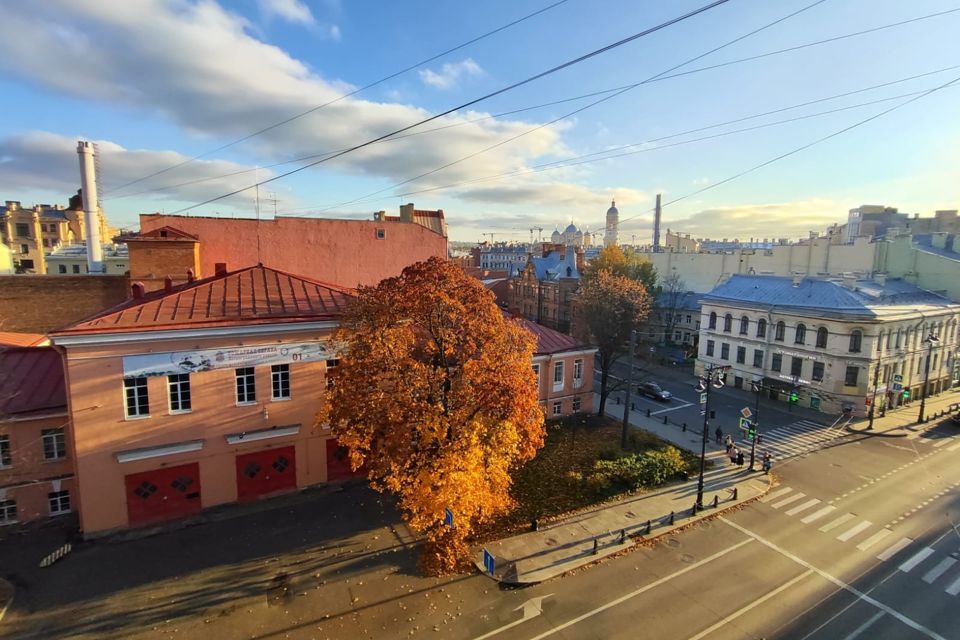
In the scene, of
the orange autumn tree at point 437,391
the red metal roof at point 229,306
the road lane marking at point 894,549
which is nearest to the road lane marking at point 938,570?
the road lane marking at point 894,549

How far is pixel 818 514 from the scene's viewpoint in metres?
21.6

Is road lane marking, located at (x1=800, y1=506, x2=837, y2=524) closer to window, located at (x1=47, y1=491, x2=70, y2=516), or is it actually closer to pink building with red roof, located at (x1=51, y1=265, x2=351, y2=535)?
pink building with red roof, located at (x1=51, y1=265, x2=351, y2=535)

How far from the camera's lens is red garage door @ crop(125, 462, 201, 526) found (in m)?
18.4

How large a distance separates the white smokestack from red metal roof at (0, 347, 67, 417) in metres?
18.3

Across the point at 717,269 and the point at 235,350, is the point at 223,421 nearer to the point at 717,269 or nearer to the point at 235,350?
the point at 235,350

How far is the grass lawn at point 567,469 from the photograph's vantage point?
809 inches

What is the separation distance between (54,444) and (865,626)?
102 feet

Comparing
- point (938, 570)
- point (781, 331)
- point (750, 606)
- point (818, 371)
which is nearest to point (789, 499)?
point (938, 570)

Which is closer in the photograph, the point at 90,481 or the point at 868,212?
the point at 90,481

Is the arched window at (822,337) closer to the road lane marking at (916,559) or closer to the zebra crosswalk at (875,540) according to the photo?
the zebra crosswalk at (875,540)

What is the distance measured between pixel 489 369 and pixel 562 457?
13.4 meters

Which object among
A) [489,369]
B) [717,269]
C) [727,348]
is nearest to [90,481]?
[489,369]

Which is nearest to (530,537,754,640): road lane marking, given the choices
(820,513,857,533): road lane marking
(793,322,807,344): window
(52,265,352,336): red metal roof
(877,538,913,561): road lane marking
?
(820,513,857,533): road lane marking

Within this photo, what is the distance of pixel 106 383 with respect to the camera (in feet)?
57.9
